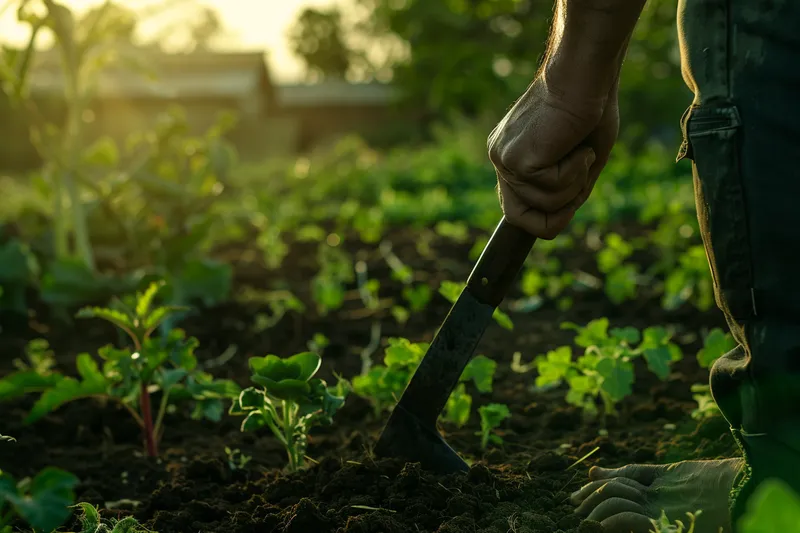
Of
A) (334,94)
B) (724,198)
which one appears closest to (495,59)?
(334,94)

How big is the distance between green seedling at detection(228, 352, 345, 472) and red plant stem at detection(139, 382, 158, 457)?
341 mm

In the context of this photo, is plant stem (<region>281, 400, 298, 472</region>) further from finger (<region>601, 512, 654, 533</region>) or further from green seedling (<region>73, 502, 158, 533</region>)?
finger (<region>601, 512, 654, 533</region>)

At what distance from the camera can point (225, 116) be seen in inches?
169

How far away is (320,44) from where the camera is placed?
2186 inches

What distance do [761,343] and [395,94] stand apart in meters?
29.2

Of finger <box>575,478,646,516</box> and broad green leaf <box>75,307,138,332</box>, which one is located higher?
broad green leaf <box>75,307,138,332</box>

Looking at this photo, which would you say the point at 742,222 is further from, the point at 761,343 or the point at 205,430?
the point at 205,430

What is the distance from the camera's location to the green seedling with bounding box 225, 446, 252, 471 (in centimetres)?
212

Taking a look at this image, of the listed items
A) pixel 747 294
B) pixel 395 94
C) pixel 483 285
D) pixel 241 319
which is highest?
pixel 747 294

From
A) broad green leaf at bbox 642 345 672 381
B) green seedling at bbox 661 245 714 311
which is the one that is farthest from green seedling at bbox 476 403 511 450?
green seedling at bbox 661 245 714 311

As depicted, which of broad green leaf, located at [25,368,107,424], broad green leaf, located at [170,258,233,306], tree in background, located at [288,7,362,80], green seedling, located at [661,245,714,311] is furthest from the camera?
tree in background, located at [288,7,362,80]

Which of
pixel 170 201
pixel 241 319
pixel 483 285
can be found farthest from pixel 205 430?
pixel 170 201

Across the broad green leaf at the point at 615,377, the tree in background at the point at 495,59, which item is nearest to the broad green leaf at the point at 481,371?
the broad green leaf at the point at 615,377

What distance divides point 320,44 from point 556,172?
55941mm
